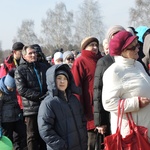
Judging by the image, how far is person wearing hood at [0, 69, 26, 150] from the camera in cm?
626

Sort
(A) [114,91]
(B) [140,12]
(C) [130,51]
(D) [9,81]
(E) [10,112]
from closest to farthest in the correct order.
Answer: (A) [114,91], (C) [130,51], (D) [9,81], (E) [10,112], (B) [140,12]

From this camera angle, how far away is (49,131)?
3576 mm

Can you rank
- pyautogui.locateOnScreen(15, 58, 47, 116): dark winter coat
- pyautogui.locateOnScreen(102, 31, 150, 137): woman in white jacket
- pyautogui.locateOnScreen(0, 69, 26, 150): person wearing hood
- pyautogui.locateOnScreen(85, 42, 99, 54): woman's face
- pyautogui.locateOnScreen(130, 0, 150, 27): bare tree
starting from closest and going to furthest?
pyautogui.locateOnScreen(102, 31, 150, 137): woman in white jacket, pyautogui.locateOnScreen(85, 42, 99, 54): woman's face, pyautogui.locateOnScreen(15, 58, 47, 116): dark winter coat, pyautogui.locateOnScreen(0, 69, 26, 150): person wearing hood, pyautogui.locateOnScreen(130, 0, 150, 27): bare tree

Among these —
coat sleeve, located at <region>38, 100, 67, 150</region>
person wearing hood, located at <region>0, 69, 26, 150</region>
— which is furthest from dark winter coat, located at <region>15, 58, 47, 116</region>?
coat sleeve, located at <region>38, 100, 67, 150</region>

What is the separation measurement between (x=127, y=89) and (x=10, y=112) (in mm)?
3469

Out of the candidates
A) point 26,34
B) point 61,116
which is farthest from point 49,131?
point 26,34

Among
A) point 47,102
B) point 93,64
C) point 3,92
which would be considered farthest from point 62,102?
point 3,92

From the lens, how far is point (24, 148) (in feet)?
21.2

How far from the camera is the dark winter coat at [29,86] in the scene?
5156 mm

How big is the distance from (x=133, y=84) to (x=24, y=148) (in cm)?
374

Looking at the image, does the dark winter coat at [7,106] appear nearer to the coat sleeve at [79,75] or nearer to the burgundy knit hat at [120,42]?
the coat sleeve at [79,75]

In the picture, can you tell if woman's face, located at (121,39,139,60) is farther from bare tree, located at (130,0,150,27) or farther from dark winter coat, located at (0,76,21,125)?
bare tree, located at (130,0,150,27)

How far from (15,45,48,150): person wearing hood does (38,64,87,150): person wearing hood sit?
1311 mm

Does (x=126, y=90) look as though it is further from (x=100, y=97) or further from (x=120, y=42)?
(x=100, y=97)
